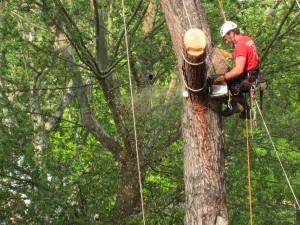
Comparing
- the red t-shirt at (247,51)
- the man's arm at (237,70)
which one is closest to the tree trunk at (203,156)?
the man's arm at (237,70)

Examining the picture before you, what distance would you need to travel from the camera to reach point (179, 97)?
9.49 m

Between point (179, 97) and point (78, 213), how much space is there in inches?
103

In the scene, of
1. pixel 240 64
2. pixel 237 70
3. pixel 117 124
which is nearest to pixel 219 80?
pixel 237 70

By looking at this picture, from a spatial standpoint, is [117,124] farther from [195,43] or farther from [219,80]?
[195,43]

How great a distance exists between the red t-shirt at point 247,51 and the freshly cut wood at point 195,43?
1226 millimetres

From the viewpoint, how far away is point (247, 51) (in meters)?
5.86

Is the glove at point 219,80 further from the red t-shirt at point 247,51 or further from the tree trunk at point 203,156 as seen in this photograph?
the red t-shirt at point 247,51

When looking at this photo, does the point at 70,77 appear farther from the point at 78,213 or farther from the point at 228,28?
the point at 228,28

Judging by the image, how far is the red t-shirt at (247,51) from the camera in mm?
5828

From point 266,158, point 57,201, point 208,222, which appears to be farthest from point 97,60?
point 208,222

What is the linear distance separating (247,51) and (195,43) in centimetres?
133

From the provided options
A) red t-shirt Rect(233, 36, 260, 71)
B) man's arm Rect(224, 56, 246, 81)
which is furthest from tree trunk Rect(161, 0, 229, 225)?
red t-shirt Rect(233, 36, 260, 71)

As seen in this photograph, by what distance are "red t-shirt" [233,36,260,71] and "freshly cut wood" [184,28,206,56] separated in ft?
4.02

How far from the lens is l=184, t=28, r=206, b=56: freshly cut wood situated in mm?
4641
